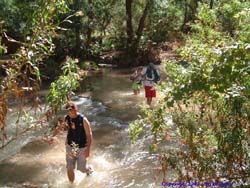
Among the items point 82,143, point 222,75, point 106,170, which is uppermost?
point 222,75

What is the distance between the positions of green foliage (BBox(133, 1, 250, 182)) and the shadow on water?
2.31 metres

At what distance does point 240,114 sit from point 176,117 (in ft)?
3.02

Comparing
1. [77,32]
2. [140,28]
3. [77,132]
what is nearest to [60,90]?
[77,132]

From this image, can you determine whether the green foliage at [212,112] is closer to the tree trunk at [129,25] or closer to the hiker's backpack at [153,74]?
the hiker's backpack at [153,74]

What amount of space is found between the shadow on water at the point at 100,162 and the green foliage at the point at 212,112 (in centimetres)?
231

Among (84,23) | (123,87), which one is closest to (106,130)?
(123,87)

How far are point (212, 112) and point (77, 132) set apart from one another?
302cm

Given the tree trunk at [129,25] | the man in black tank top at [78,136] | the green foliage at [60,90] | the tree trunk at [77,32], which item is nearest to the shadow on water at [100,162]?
the man in black tank top at [78,136]

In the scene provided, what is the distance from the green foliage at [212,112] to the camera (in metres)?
4.01

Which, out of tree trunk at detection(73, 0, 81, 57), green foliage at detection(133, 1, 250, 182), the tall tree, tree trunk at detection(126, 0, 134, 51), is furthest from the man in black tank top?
tree trunk at detection(126, 0, 134, 51)

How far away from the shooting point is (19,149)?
34.6 ft

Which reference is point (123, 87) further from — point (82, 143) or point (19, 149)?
point (82, 143)

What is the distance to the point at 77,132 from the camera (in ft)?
24.5

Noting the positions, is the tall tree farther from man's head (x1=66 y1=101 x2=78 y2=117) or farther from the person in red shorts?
Result: man's head (x1=66 y1=101 x2=78 y2=117)
